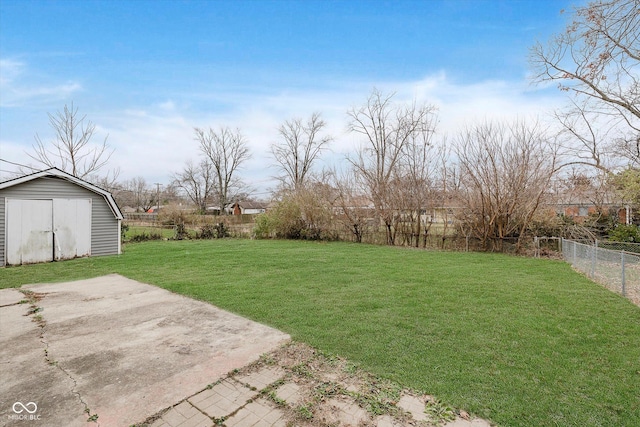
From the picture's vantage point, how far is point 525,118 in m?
9.67

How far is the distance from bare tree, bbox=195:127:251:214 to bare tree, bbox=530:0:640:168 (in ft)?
85.0

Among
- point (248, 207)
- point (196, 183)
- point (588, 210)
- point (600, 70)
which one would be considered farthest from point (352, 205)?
point (248, 207)

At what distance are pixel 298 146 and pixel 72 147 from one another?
50.7ft

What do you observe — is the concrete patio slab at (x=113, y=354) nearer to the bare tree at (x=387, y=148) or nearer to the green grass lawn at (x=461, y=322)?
the green grass lawn at (x=461, y=322)

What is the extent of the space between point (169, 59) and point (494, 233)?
40.8 ft

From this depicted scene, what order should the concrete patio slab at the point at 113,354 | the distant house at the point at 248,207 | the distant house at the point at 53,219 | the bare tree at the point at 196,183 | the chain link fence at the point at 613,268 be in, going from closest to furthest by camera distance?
the concrete patio slab at the point at 113,354
the chain link fence at the point at 613,268
the distant house at the point at 53,219
the bare tree at the point at 196,183
the distant house at the point at 248,207

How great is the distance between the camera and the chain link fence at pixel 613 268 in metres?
5.05

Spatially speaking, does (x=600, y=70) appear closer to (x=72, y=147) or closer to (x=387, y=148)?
(x=387, y=148)

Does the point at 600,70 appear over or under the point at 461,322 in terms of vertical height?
over

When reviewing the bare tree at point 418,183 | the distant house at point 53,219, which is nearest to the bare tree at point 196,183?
the distant house at point 53,219

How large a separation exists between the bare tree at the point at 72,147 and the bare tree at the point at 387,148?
12180 mm

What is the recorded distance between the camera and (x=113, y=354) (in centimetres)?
285
